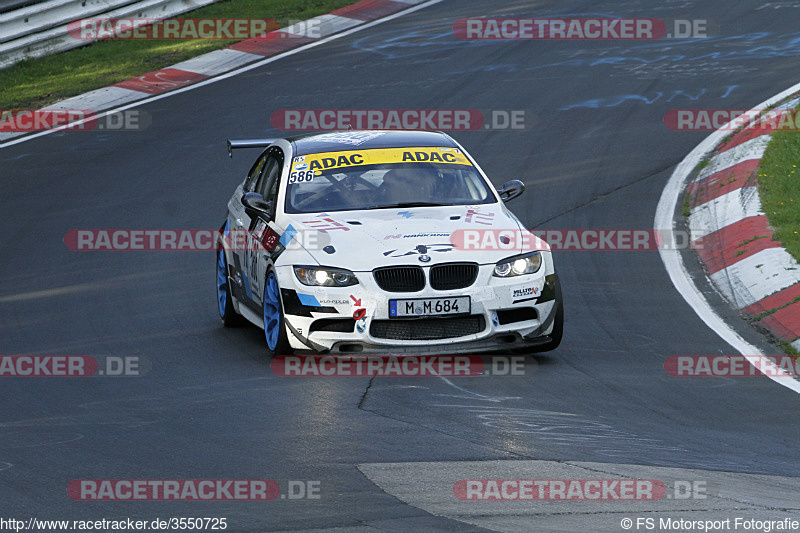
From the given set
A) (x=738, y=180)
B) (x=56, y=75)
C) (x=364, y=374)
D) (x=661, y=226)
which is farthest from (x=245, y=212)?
(x=56, y=75)

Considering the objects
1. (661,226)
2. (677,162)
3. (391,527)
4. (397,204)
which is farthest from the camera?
(677,162)

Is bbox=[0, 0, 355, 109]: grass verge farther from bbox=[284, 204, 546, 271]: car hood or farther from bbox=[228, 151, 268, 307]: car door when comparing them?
bbox=[284, 204, 546, 271]: car hood

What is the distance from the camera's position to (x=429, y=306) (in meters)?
8.05

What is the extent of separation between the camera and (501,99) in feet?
→ 56.6

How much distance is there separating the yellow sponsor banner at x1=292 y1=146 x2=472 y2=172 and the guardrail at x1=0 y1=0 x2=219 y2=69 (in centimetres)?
1175

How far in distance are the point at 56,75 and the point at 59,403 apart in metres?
12.8

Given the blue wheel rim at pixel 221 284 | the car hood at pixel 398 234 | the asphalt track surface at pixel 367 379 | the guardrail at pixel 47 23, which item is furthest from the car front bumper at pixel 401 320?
the guardrail at pixel 47 23

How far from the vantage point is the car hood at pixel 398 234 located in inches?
322

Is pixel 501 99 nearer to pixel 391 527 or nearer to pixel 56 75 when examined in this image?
pixel 56 75

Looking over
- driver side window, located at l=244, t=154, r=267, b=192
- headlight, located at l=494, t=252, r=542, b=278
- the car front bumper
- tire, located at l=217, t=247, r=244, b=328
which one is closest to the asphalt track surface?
tire, located at l=217, t=247, r=244, b=328

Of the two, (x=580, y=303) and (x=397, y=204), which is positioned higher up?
(x=397, y=204)

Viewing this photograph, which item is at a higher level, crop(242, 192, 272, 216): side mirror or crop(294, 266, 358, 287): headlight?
crop(242, 192, 272, 216): side mirror

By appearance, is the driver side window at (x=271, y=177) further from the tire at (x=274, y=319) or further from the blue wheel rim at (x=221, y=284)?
the tire at (x=274, y=319)

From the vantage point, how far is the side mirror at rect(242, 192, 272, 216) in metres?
9.16
